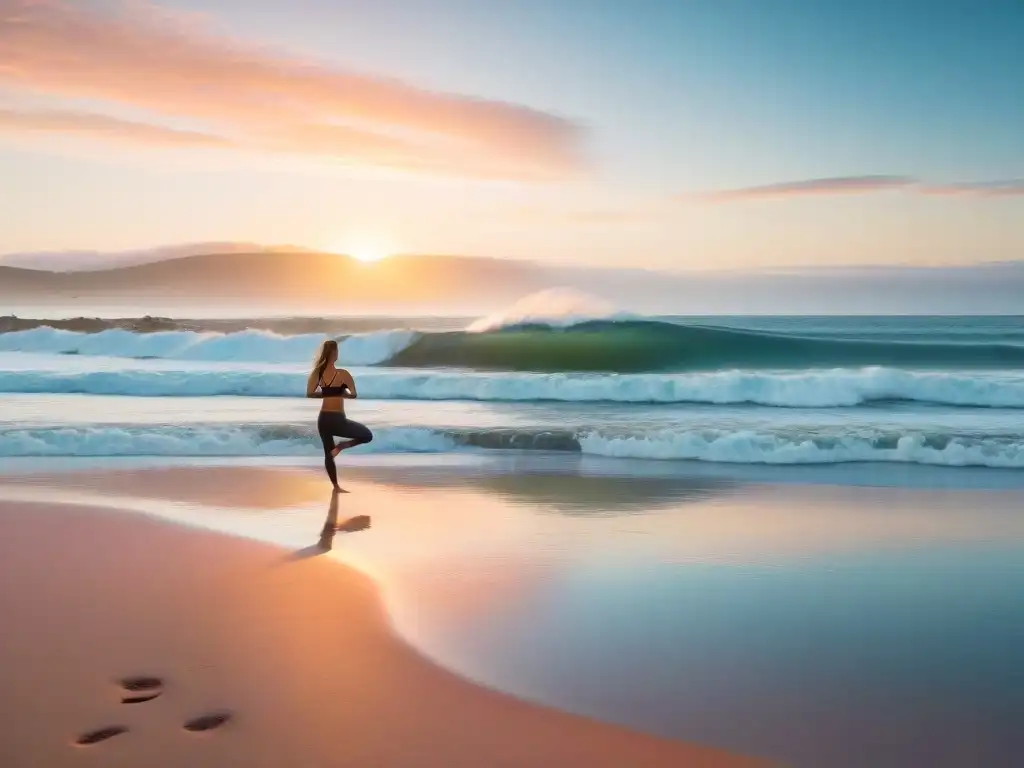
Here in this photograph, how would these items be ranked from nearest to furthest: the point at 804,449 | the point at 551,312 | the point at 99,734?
the point at 99,734 < the point at 804,449 < the point at 551,312

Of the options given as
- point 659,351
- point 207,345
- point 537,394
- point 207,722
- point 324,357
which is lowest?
point 207,722

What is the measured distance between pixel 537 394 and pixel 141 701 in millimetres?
12510

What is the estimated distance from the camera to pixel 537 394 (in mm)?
15531

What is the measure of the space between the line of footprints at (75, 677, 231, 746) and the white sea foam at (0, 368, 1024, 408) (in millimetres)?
12059

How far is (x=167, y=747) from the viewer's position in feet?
9.35

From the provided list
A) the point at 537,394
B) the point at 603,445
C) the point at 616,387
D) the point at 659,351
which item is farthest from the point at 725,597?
the point at 659,351

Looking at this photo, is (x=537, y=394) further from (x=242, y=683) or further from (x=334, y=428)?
(x=242, y=683)

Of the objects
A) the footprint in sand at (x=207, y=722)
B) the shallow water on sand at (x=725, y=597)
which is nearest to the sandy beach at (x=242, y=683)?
the footprint in sand at (x=207, y=722)

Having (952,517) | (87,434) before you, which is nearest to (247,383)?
(87,434)

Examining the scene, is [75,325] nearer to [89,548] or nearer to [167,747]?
[89,548]

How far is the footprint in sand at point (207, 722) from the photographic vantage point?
300cm

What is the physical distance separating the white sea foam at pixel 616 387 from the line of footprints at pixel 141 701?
475 inches

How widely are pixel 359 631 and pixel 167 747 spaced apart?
1.25 meters

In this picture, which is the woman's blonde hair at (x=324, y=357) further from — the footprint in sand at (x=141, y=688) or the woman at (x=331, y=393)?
the footprint in sand at (x=141, y=688)
